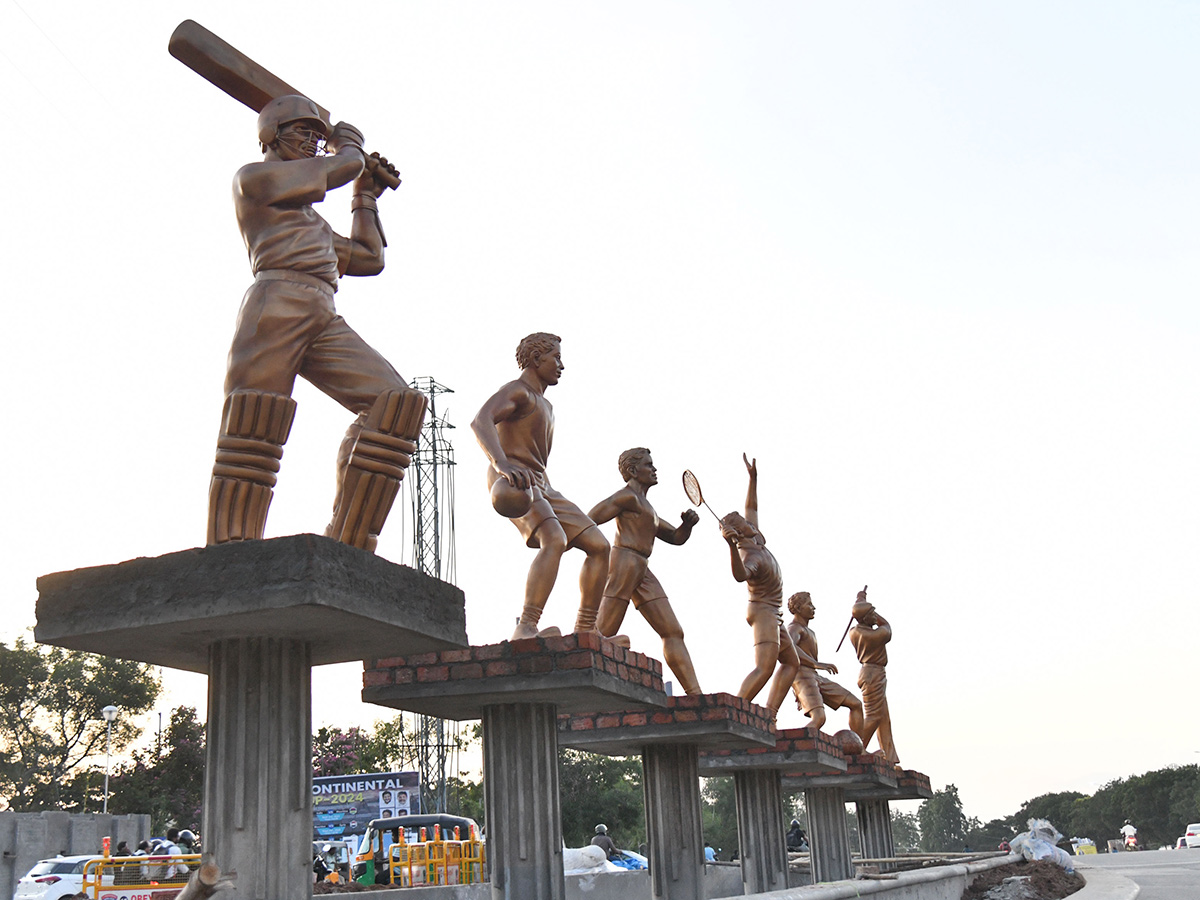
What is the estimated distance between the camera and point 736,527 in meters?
11.1

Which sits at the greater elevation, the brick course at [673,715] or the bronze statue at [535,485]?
the bronze statue at [535,485]

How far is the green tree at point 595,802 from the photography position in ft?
124

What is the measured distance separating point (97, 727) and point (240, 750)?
32660 millimetres

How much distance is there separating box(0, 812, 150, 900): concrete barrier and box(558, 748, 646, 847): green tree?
16.1 m

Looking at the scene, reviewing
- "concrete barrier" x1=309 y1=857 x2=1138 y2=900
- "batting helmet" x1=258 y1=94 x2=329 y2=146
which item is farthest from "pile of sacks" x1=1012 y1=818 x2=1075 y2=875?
"batting helmet" x1=258 y1=94 x2=329 y2=146

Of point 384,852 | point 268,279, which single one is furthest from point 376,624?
point 384,852

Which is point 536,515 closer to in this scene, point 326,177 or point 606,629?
point 606,629

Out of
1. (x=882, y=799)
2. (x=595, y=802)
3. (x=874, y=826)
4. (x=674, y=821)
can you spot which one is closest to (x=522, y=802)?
(x=674, y=821)

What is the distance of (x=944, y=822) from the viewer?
253 ft

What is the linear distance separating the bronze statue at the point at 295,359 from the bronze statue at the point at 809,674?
29.6 ft

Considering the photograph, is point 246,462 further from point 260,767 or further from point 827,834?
point 827,834

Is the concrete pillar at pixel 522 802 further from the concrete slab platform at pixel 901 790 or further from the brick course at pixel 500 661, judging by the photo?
the concrete slab platform at pixel 901 790

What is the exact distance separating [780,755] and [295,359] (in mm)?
7668

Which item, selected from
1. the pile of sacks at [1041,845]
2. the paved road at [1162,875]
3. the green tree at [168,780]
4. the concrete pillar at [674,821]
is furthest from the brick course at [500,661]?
the green tree at [168,780]
